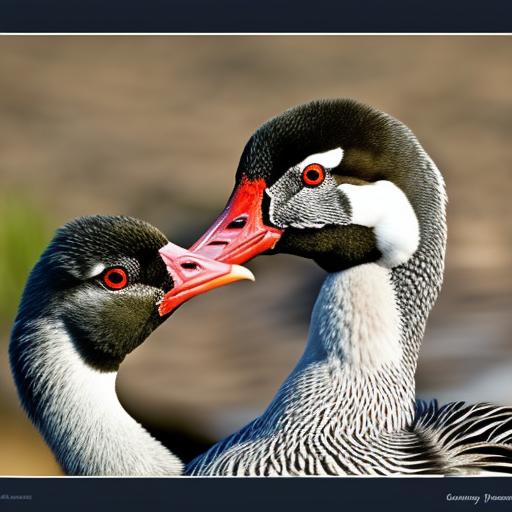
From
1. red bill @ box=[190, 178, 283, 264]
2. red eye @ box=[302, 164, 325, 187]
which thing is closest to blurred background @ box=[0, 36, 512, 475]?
red bill @ box=[190, 178, 283, 264]

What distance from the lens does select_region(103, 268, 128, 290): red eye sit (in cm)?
382

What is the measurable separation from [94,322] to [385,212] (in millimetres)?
1101

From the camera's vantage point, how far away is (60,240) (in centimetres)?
382

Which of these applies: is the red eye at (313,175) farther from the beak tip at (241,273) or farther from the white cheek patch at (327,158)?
the beak tip at (241,273)

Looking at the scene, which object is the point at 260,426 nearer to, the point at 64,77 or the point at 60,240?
the point at 60,240

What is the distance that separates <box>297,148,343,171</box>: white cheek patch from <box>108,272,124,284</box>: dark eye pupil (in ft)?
2.48

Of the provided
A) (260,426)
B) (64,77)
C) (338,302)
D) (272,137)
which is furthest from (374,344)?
(64,77)

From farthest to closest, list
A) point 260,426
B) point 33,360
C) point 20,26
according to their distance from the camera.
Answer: point 20,26
point 260,426
point 33,360

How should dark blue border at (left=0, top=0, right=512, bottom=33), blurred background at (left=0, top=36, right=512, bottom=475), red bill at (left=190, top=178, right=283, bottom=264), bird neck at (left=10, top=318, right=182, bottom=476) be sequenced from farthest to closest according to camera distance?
1. blurred background at (left=0, top=36, right=512, bottom=475)
2. dark blue border at (left=0, top=0, right=512, bottom=33)
3. red bill at (left=190, top=178, right=283, bottom=264)
4. bird neck at (left=10, top=318, right=182, bottom=476)

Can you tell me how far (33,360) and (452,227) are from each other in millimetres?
2086

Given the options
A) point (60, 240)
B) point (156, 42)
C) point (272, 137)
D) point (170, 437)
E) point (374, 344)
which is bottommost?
point (170, 437)
